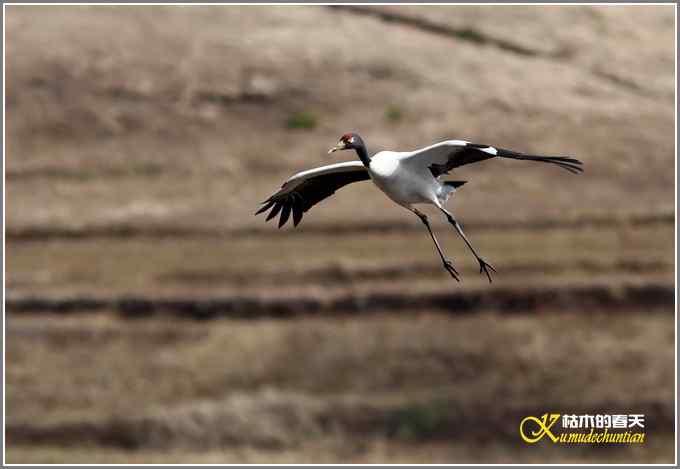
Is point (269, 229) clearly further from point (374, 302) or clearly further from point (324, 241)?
point (374, 302)

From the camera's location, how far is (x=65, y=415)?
44156 mm

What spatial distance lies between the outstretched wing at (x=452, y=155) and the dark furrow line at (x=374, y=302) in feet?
98.6

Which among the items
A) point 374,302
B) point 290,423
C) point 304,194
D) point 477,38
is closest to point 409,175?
point 304,194

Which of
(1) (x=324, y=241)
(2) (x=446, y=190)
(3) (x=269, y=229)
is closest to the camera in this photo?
(2) (x=446, y=190)

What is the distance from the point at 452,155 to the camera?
16.9m

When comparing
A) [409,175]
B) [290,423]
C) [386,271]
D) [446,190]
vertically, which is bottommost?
[290,423]

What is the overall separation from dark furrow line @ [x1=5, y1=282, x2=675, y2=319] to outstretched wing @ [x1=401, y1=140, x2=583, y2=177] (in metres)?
30.1

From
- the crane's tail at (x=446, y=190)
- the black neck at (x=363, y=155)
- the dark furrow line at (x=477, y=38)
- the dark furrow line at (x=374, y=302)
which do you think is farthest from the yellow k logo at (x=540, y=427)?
Result: the black neck at (x=363, y=155)

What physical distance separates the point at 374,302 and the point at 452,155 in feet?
101

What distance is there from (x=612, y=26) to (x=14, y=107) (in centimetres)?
2860

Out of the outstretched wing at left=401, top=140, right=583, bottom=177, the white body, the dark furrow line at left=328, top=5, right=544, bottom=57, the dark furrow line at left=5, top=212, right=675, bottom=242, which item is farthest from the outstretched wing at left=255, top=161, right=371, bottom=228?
the dark furrow line at left=328, top=5, right=544, bottom=57

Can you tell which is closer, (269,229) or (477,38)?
(269,229)

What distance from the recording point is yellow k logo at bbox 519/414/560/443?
43625mm

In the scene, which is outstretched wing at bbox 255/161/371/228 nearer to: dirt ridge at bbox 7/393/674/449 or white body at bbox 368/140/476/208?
white body at bbox 368/140/476/208
